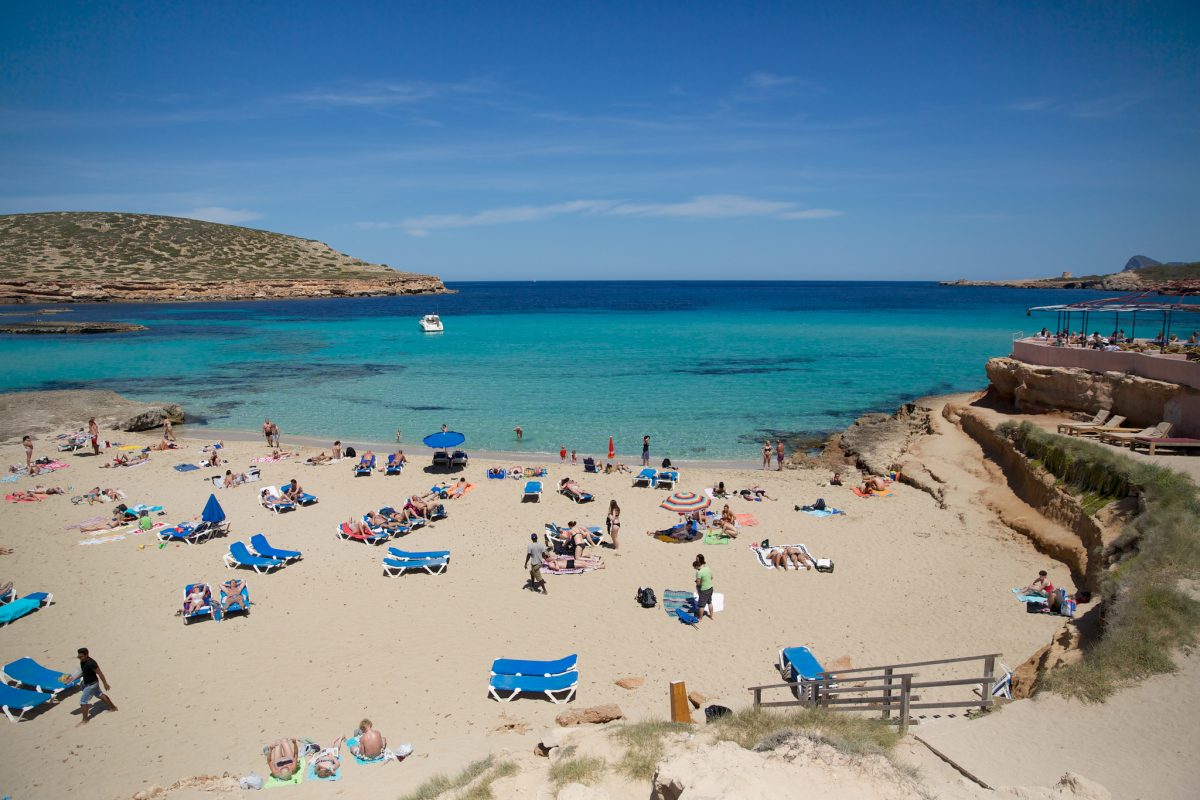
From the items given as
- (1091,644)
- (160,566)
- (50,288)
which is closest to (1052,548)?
(1091,644)

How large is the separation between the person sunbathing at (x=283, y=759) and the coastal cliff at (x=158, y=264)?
334 feet

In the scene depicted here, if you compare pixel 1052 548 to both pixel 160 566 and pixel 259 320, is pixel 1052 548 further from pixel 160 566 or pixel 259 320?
pixel 259 320

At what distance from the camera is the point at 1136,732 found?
254 inches

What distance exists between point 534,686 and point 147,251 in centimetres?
11951

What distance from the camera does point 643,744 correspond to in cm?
629

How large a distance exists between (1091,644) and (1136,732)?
214cm

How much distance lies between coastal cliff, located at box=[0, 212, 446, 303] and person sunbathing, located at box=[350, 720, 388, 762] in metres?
102

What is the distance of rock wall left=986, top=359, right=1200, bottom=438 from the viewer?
17406mm

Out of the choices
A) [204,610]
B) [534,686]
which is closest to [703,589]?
[534,686]

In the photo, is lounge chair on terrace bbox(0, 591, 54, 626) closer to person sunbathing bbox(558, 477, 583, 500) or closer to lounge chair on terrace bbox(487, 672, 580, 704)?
lounge chair on terrace bbox(487, 672, 580, 704)

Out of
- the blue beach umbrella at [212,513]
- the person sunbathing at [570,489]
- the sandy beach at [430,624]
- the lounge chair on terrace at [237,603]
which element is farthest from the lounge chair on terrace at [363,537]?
the person sunbathing at [570,489]

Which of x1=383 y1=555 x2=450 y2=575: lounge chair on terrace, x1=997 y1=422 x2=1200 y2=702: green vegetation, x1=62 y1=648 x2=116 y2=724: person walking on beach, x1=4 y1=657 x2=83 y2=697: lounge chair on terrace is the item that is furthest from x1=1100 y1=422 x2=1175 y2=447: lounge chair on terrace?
x1=4 y1=657 x2=83 y2=697: lounge chair on terrace

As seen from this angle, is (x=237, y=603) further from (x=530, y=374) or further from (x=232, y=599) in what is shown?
(x=530, y=374)

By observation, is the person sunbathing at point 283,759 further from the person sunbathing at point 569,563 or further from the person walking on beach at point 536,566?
the person sunbathing at point 569,563
